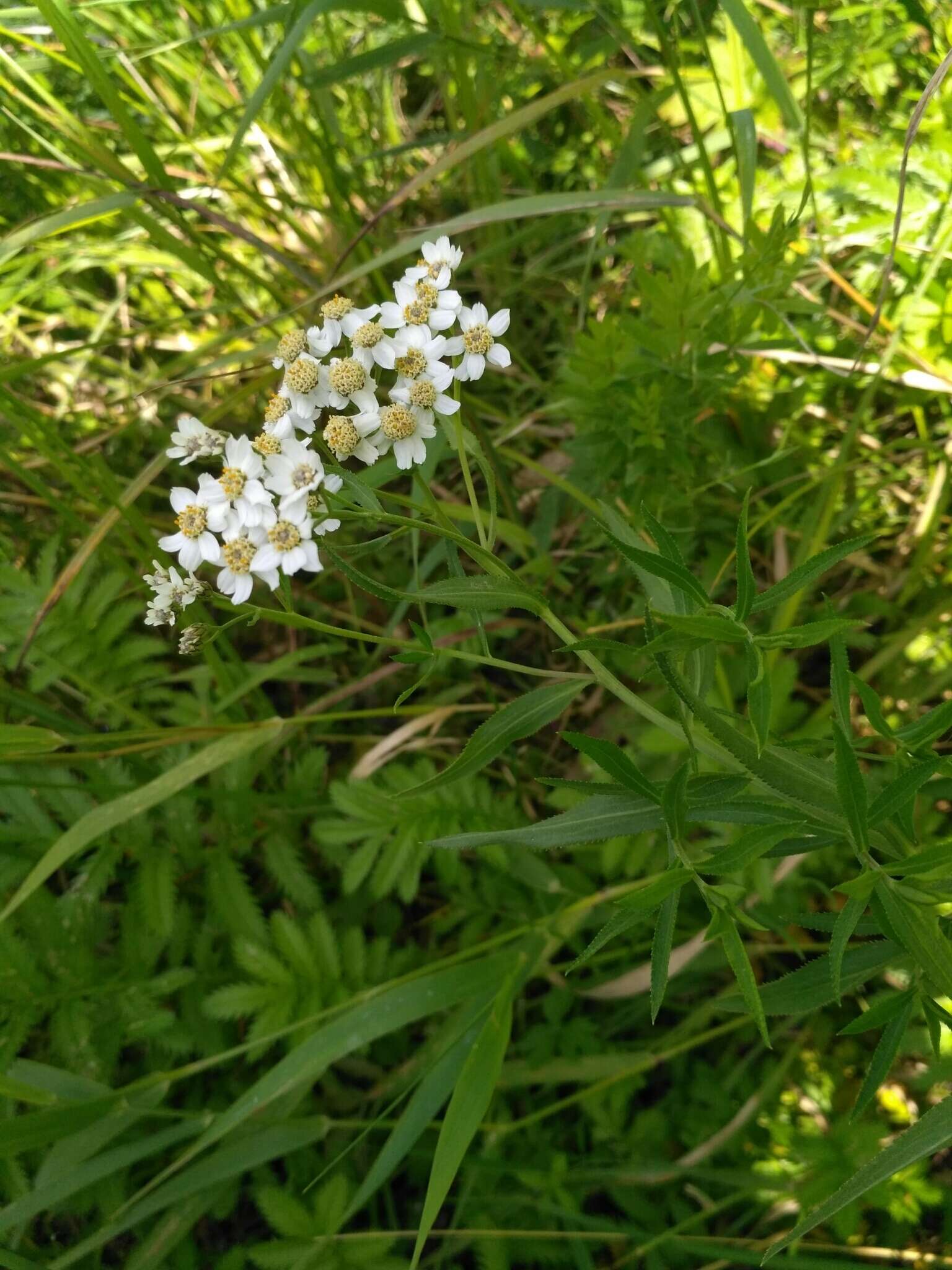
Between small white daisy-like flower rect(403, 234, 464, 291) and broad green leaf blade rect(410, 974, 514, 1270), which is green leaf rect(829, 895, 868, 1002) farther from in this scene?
small white daisy-like flower rect(403, 234, 464, 291)

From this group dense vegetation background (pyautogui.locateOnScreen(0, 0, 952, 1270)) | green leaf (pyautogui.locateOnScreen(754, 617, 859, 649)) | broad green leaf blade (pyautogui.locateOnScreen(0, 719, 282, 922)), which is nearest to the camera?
green leaf (pyautogui.locateOnScreen(754, 617, 859, 649))

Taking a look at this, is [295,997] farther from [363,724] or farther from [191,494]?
[191,494]

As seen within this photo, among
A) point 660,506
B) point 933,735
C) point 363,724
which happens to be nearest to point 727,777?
point 933,735

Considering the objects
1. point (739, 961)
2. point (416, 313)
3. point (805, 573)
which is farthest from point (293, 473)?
point (739, 961)

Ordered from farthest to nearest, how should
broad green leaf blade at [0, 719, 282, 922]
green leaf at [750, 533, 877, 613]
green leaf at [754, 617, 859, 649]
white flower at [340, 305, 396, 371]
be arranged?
1. broad green leaf blade at [0, 719, 282, 922]
2. white flower at [340, 305, 396, 371]
3. green leaf at [750, 533, 877, 613]
4. green leaf at [754, 617, 859, 649]

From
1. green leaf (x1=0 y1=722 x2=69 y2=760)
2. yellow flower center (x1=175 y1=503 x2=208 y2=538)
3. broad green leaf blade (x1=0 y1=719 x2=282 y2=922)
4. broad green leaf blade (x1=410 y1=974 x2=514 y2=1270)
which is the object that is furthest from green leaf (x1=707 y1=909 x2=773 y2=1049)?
green leaf (x1=0 y1=722 x2=69 y2=760)

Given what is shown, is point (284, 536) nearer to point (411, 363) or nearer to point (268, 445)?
point (268, 445)

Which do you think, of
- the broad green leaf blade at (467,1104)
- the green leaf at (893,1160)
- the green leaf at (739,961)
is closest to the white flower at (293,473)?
the green leaf at (739,961)
